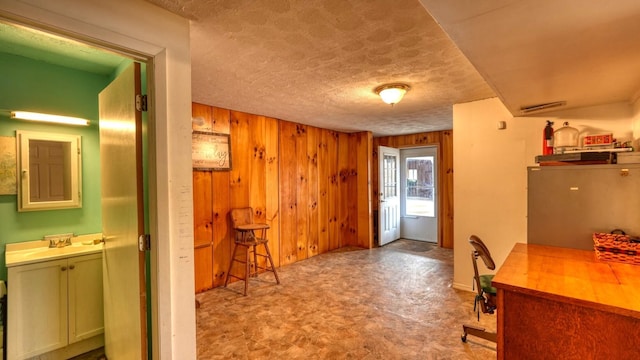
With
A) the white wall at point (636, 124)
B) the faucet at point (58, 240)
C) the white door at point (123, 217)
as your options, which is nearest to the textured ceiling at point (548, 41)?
the white wall at point (636, 124)

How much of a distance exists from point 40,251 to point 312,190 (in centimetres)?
345

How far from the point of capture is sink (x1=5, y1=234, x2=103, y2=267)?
195 centimetres

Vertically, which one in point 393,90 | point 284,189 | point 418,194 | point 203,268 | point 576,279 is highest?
point 393,90

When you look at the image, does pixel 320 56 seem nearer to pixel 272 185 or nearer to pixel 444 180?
pixel 272 185

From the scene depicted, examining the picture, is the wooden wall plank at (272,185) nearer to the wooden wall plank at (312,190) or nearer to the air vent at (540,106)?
the wooden wall plank at (312,190)

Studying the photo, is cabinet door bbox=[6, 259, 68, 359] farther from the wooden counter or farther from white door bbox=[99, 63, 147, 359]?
the wooden counter

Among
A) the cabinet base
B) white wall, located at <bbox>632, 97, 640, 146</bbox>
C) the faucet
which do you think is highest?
white wall, located at <bbox>632, 97, 640, 146</bbox>

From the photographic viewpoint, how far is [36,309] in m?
1.97

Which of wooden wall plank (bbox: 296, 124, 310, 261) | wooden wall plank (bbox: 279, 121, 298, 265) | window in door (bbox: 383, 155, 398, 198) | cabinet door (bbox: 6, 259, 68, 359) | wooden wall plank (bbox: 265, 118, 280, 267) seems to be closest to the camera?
cabinet door (bbox: 6, 259, 68, 359)

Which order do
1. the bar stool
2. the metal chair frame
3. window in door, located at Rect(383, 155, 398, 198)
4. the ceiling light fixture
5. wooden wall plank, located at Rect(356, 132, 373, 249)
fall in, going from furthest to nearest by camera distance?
1. window in door, located at Rect(383, 155, 398, 198)
2. wooden wall plank, located at Rect(356, 132, 373, 249)
3. the bar stool
4. the ceiling light fixture
5. the metal chair frame

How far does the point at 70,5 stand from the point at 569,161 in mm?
3239

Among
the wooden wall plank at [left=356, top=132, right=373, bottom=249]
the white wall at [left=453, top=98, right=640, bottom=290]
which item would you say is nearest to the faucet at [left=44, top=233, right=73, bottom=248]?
the white wall at [left=453, top=98, right=640, bottom=290]

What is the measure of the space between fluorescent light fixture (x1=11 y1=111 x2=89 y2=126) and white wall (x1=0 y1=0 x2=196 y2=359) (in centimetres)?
154

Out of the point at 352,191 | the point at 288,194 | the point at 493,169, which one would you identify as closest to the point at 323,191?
the point at 352,191
